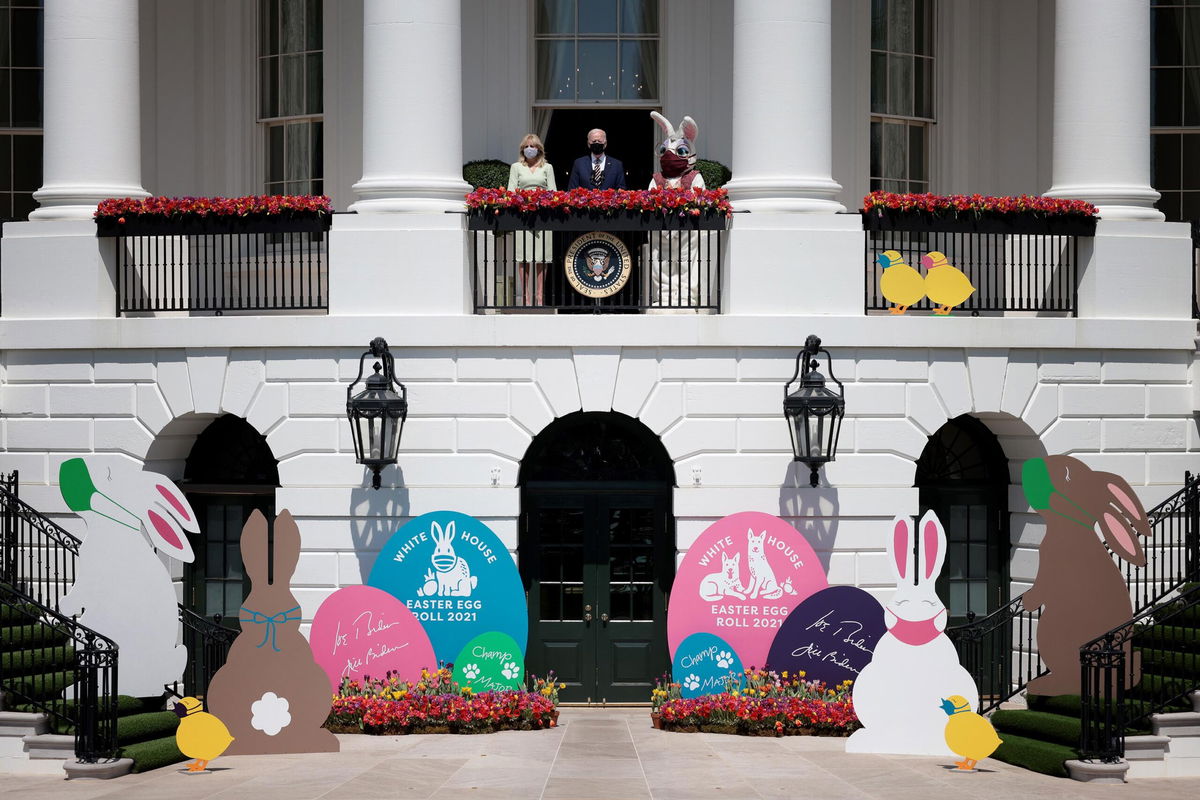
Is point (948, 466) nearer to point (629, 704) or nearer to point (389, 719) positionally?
point (629, 704)

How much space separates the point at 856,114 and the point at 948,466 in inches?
199

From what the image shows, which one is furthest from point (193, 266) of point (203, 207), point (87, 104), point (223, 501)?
point (223, 501)

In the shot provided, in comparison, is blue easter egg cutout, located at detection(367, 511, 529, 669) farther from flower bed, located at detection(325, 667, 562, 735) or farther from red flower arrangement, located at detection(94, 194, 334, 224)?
red flower arrangement, located at detection(94, 194, 334, 224)

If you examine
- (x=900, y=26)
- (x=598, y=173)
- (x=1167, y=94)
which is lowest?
(x=598, y=173)

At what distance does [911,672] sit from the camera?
17141mm

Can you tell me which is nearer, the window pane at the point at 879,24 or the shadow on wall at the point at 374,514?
the shadow on wall at the point at 374,514

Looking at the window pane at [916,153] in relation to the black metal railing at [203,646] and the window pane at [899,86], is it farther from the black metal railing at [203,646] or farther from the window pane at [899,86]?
the black metal railing at [203,646]

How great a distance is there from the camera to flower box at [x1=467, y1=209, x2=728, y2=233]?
20.2 metres

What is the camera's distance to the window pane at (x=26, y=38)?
25.5 m

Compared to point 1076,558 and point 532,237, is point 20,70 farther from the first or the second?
point 1076,558

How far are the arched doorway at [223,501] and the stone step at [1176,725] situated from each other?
34.3ft

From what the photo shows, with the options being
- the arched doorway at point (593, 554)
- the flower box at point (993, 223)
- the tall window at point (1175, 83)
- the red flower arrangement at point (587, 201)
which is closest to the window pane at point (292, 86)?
the red flower arrangement at point (587, 201)

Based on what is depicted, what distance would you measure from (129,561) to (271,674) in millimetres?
1894

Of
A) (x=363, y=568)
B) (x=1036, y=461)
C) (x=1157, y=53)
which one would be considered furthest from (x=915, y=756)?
(x=1157, y=53)
